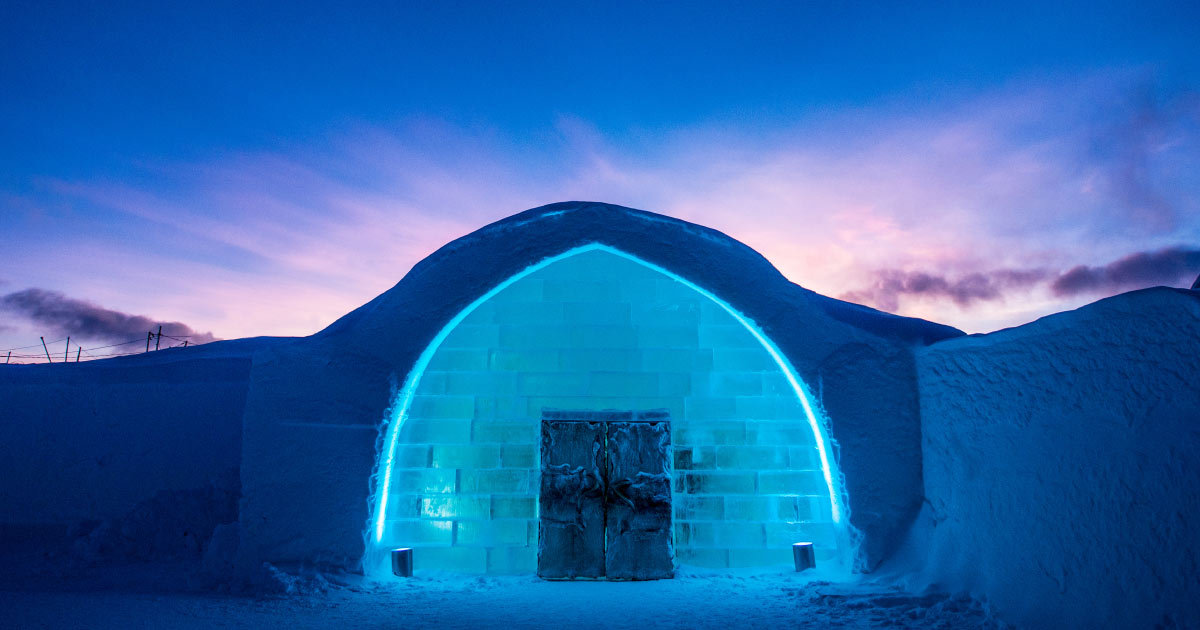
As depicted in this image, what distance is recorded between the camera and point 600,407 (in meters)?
6.08

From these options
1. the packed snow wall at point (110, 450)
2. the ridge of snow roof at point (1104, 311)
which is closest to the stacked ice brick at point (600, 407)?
the ridge of snow roof at point (1104, 311)

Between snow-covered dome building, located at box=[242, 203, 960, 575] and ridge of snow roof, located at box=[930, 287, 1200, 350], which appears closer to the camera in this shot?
ridge of snow roof, located at box=[930, 287, 1200, 350]

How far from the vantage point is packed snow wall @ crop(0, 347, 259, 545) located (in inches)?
286

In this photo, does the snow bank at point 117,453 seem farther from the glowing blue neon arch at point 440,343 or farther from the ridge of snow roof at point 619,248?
the ridge of snow roof at point 619,248

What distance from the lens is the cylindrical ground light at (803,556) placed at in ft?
18.3

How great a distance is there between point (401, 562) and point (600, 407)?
2353 mm

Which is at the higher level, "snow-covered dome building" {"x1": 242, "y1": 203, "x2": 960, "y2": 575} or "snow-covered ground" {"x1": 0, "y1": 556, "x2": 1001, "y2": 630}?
"snow-covered dome building" {"x1": 242, "y1": 203, "x2": 960, "y2": 575}

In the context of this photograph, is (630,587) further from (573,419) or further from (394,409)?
(394,409)

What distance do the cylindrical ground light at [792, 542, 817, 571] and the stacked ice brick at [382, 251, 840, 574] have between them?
0.71 ft

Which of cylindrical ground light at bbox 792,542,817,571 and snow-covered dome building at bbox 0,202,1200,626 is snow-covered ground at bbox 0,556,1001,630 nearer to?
cylindrical ground light at bbox 792,542,817,571

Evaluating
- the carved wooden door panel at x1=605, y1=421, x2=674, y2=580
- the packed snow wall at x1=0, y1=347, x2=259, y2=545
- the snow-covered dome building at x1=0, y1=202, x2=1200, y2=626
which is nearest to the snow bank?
the packed snow wall at x1=0, y1=347, x2=259, y2=545

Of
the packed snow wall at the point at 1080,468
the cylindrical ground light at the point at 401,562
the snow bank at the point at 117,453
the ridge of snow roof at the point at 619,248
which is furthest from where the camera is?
the snow bank at the point at 117,453

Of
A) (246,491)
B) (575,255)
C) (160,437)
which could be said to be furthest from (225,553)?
(575,255)

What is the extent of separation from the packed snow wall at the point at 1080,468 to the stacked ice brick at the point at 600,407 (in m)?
1.55
